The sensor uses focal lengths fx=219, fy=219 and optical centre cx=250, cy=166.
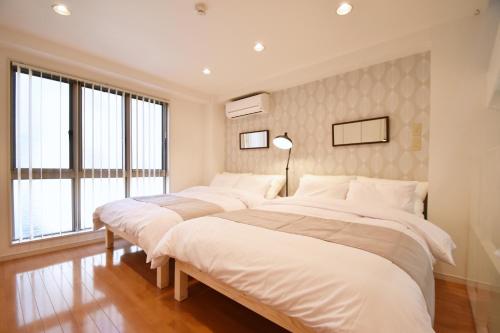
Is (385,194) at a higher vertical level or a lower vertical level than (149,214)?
higher

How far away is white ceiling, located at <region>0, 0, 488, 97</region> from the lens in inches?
71.5

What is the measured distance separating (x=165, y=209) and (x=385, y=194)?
2.12m

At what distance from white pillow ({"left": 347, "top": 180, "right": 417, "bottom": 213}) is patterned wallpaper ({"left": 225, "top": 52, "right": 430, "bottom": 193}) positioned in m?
0.37

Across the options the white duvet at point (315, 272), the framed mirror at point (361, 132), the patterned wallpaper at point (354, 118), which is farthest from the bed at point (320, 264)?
the framed mirror at point (361, 132)

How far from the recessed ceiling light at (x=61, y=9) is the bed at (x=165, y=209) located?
186 centimetres

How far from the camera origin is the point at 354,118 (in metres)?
2.68

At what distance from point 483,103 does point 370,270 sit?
1.97 metres

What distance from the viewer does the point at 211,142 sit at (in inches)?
163

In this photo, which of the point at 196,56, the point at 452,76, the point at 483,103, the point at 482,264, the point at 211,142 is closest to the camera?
the point at 482,264

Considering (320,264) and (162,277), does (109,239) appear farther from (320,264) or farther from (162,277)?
(320,264)

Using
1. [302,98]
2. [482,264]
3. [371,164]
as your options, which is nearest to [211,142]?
[302,98]

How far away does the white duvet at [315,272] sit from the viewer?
31.8 inches

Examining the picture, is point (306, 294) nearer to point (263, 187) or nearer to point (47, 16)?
point (263, 187)

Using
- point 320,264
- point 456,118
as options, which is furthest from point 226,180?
point 456,118
